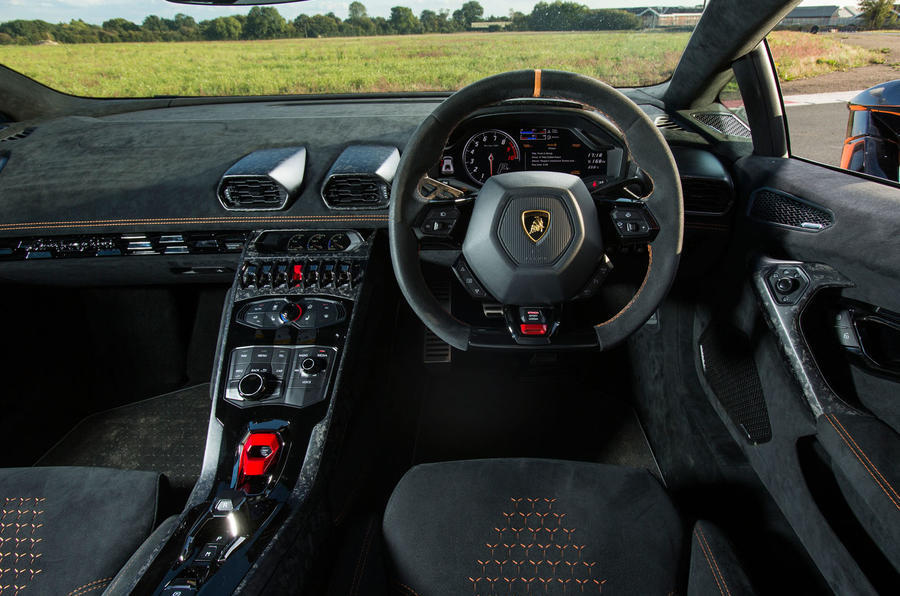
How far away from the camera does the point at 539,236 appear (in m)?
1.32

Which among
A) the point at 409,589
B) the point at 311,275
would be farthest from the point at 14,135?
the point at 409,589

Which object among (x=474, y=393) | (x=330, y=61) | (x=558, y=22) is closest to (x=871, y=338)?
(x=474, y=393)

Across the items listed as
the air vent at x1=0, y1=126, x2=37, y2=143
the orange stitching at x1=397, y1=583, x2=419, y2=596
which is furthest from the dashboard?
the air vent at x1=0, y1=126, x2=37, y2=143

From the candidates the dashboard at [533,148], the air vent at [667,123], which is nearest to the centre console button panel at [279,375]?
the dashboard at [533,148]

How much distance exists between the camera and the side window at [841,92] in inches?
60.5

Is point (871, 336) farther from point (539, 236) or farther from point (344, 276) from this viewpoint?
point (344, 276)

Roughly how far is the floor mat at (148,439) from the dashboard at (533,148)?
167cm

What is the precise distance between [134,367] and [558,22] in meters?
2.66

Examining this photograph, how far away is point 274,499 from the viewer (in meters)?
1.36

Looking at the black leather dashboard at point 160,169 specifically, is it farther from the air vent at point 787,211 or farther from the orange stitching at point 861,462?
the orange stitching at point 861,462

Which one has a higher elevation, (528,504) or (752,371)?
(752,371)

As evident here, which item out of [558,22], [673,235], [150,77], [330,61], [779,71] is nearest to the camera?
[673,235]

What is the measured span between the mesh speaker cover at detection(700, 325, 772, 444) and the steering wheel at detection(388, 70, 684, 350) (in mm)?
628

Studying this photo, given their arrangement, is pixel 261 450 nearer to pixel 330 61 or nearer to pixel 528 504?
pixel 528 504
